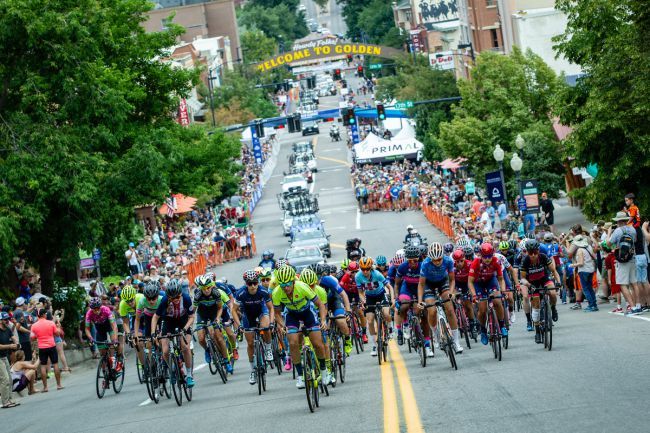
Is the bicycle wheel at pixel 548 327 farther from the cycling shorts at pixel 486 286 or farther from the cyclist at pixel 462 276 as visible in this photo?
the cyclist at pixel 462 276

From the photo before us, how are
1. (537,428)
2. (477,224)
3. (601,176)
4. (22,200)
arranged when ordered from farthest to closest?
(477,224) → (601,176) → (22,200) → (537,428)

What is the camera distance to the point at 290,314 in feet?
52.9

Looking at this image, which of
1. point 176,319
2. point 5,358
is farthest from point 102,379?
point 176,319

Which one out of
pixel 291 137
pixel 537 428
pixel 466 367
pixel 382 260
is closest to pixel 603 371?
pixel 466 367

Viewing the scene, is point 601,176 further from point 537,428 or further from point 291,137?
point 291,137

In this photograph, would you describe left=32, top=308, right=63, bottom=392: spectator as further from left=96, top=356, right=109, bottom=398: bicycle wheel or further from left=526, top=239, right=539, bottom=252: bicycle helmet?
left=526, top=239, right=539, bottom=252: bicycle helmet

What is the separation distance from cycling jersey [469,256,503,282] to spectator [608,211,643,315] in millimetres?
4332

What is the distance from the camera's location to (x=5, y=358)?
2219 centimetres

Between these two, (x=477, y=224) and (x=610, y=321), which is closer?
(x=610, y=321)

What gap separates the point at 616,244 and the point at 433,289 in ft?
19.2

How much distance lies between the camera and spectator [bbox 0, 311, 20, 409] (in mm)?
21906

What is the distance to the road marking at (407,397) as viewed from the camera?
505 inches

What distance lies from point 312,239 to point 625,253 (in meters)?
28.6

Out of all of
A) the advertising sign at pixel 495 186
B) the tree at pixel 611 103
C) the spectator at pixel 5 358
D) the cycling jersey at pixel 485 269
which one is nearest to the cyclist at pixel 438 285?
the cycling jersey at pixel 485 269
